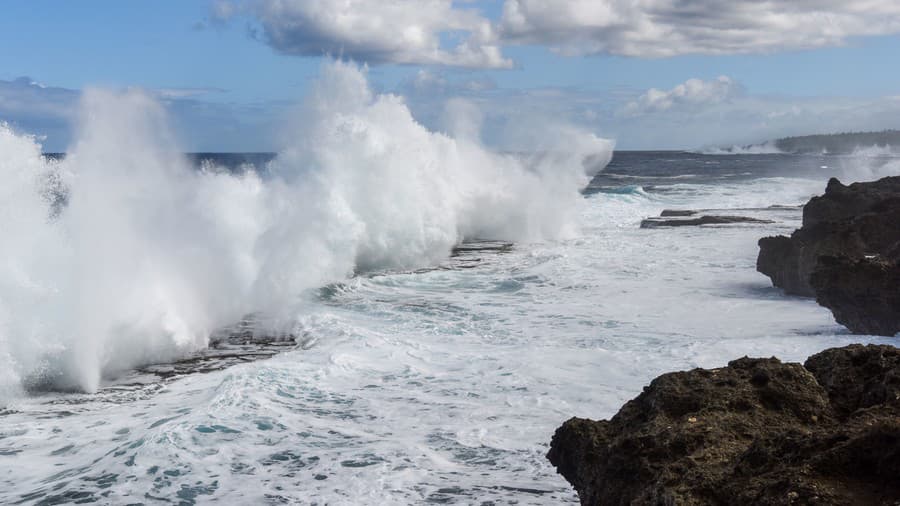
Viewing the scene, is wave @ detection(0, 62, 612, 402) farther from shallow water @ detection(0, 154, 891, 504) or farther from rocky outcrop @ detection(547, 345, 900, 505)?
rocky outcrop @ detection(547, 345, 900, 505)

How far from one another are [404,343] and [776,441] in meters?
6.92

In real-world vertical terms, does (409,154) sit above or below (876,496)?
above

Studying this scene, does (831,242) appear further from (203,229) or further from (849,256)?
(203,229)

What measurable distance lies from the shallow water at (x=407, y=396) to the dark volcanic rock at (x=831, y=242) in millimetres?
543

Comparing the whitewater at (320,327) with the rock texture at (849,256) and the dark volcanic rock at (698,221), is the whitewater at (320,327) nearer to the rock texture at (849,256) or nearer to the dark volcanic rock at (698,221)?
the rock texture at (849,256)

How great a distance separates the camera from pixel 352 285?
602 inches

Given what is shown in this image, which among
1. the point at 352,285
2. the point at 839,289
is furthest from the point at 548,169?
the point at 839,289

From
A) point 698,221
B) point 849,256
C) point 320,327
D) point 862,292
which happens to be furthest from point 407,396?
point 698,221

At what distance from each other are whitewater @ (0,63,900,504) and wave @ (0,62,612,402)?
5cm

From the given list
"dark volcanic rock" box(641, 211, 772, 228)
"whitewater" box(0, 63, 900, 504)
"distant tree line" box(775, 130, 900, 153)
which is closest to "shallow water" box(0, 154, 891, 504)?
"whitewater" box(0, 63, 900, 504)

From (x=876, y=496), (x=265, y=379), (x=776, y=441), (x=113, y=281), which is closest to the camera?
(x=876, y=496)

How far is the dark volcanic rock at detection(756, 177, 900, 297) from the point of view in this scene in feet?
41.4

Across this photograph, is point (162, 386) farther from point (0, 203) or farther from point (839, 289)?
point (839, 289)

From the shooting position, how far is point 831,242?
12.7 meters
